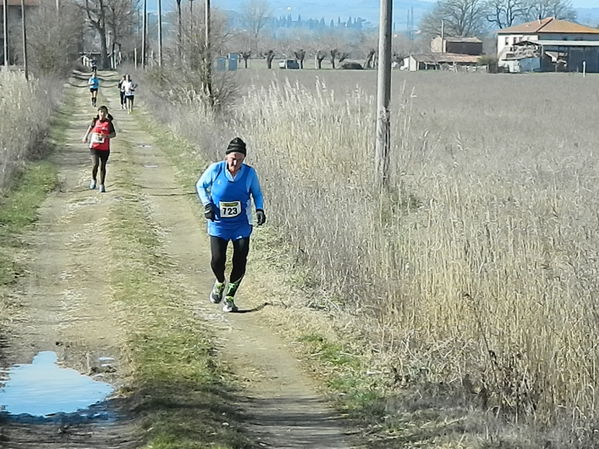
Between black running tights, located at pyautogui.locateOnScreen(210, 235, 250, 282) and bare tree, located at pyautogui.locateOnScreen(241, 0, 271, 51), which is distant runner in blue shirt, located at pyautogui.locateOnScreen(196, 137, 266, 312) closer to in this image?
black running tights, located at pyautogui.locateOnScreen(210, 235, 250, 282)

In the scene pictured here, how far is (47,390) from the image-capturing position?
26.3 feet

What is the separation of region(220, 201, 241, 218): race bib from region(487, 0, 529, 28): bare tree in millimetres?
171155

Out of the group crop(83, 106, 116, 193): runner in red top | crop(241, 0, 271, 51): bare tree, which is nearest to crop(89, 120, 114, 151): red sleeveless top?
crop(83, 106, 116, 193): runner in red top

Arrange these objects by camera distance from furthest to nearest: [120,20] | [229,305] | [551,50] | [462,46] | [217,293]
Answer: [462,46] → [551,50] → [120,20] → [217,293] → [229,305]

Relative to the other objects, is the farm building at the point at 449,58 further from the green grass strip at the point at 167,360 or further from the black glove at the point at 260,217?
the black glove at the point at 260,217

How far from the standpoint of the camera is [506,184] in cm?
1268

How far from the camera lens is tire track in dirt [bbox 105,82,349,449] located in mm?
7191

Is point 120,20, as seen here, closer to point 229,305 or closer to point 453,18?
point 453,18

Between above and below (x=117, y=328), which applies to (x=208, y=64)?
above

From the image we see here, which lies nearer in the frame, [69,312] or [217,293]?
[69,312]

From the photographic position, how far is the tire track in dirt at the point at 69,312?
23.1 ft

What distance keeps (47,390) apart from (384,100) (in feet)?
26.4

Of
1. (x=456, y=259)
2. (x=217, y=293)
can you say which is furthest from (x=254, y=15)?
(x=456, y=259)

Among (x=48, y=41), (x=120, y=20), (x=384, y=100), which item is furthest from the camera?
(x=120, y=20)
